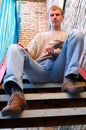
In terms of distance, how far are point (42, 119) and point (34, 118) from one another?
0.05 metres

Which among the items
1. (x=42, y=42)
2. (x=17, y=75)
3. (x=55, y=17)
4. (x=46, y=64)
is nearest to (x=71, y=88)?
(x=17, y=75)

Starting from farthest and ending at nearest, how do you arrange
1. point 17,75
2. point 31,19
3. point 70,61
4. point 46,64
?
point 31,19
point 46,64
point 70,61
point 17,75

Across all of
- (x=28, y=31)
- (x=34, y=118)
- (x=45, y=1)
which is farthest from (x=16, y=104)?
(x=45, y=1)

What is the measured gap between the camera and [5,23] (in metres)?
3.21

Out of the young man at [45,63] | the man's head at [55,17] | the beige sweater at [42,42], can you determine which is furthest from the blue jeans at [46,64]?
the man's head at [55,17]

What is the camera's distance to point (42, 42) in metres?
2.56

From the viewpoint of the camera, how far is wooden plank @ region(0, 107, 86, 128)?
163cm

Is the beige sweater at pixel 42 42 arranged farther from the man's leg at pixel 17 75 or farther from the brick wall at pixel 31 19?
the brick wall at pixel 31 19

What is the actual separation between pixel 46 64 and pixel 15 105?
2.35ft

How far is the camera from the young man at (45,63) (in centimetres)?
176

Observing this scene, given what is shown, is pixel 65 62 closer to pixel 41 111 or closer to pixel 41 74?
pixel 41 74

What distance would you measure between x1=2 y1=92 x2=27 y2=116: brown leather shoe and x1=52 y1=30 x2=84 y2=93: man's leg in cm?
35

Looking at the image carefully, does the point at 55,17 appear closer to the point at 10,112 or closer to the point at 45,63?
the point at 45,63

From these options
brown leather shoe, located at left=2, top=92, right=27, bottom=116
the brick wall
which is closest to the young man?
brown leather shoe, located at left=2, top=92, right=27, bottom=116
